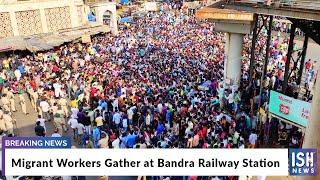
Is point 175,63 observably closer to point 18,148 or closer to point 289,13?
point 289,13

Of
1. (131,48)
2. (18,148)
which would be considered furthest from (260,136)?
(131,48)

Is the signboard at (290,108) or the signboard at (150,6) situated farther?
the signboard at (150,6)

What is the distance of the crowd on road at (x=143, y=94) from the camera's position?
1315 centimetres

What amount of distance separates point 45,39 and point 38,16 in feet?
10.7

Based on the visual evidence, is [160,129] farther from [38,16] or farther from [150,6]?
[150,6]

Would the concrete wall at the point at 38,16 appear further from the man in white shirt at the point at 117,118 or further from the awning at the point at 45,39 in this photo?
the man in white shirt at the point at 117,118

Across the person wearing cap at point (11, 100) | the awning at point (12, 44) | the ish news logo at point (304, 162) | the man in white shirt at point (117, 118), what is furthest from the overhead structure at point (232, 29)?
the awning at point (12, 44)

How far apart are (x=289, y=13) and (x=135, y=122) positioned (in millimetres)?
6997

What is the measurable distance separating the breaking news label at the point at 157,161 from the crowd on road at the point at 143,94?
2.37 m

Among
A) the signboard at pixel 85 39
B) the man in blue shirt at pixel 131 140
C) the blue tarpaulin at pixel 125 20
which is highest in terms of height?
the blue tarpaulin at pixel 125 20

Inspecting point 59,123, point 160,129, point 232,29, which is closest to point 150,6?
point 232,29

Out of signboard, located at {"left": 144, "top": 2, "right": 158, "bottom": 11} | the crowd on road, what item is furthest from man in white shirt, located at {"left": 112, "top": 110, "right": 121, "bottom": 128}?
signboard, located at {"left": 144, "top": 2, "right": 158, "bottom": 11}

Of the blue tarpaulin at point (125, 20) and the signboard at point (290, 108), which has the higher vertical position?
the blue tarpaulin at point (125, 20)

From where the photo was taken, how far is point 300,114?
11.9m
